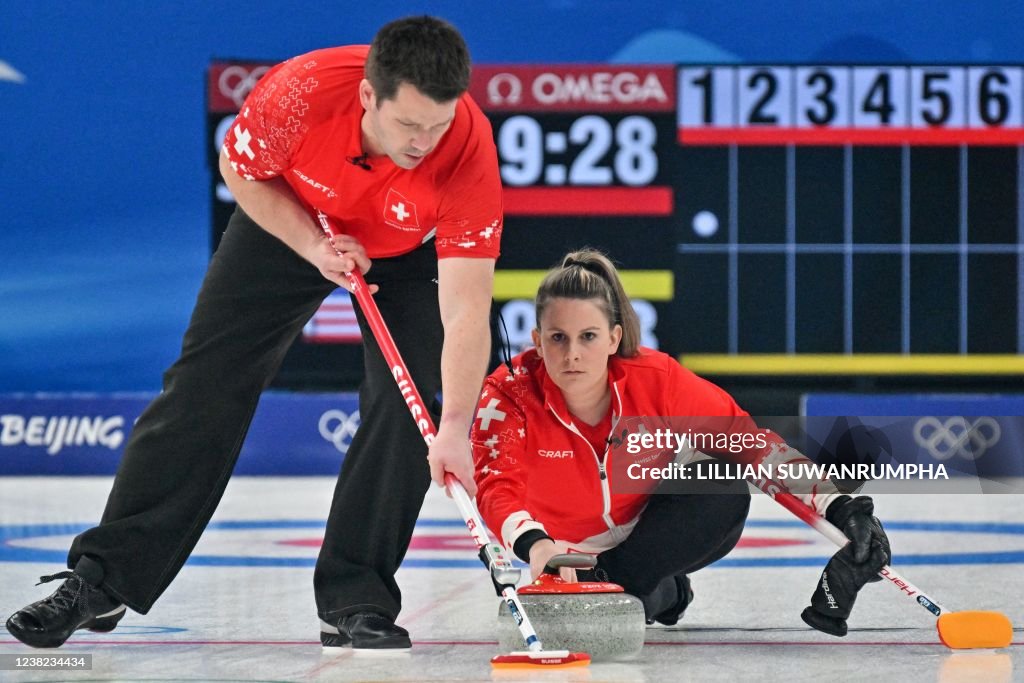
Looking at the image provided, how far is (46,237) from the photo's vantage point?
8484 millimetres

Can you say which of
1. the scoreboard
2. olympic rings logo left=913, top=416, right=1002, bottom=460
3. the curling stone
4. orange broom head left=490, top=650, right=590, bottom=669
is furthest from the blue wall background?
orange broom head left=490, top=650, right=590, bottom=669

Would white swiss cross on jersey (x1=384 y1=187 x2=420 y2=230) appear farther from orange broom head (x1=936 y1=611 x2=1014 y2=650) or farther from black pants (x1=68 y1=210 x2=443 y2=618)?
orange broom head (x1=936 y1=611 x2=1014 y2=650)

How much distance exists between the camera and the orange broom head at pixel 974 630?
2.46 meters

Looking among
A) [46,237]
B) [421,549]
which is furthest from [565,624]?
[46,237]

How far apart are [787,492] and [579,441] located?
0.40 metres

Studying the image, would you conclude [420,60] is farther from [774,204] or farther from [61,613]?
[774,204]

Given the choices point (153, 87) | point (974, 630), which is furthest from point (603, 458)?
point (153, 87)

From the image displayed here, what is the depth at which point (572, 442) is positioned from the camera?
9.04 ft

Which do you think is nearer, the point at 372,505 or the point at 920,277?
the point at 372,505

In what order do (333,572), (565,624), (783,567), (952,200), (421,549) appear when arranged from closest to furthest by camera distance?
(565,624)
(333,572)
(783,567)
(421,549)
(952,200)

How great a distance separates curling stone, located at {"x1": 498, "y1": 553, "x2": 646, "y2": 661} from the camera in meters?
2.37

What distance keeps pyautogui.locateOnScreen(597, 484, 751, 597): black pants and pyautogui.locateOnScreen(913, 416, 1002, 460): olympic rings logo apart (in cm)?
481

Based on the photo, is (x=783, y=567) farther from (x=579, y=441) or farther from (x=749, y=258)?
(x=749, y=258)

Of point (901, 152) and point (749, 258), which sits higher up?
point (901, 152)
